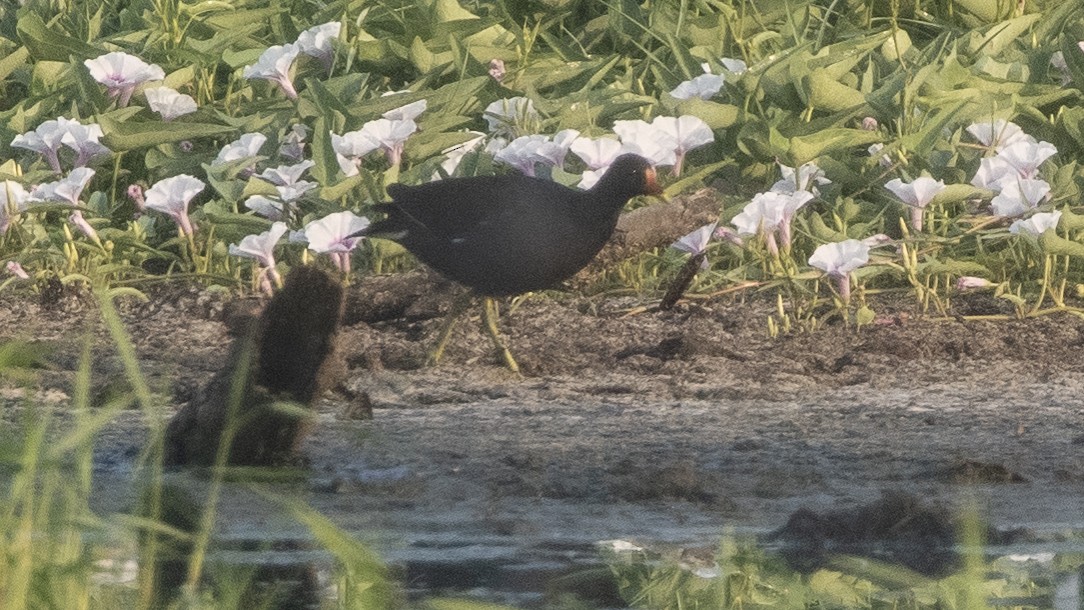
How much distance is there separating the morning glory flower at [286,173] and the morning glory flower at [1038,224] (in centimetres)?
212

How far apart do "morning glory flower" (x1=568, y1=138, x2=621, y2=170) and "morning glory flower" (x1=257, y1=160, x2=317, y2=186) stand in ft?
2.75

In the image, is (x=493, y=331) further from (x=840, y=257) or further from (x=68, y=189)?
(x=68, y=189)

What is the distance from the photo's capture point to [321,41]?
6.96 metres

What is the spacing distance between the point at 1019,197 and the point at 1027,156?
0.17 metres

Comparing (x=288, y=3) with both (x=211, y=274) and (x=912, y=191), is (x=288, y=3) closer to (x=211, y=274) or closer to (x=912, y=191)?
(x=211, y=274)

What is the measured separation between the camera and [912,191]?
19.0 feet

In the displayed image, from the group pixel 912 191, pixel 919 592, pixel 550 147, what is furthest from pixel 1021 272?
pixel 919 592

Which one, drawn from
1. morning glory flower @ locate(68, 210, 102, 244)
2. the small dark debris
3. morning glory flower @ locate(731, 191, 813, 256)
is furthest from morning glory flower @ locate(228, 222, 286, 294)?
the small dark debris

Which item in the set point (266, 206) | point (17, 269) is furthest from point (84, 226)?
point (266, 206)

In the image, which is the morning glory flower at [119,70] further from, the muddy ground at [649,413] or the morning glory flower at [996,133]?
the morning glory flower at [996,133]

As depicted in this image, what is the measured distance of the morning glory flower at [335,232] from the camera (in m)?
5.74

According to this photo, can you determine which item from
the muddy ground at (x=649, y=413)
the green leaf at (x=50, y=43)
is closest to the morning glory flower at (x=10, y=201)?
the muddy ground at (x=649, y=413)

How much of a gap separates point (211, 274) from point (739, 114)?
175 cm

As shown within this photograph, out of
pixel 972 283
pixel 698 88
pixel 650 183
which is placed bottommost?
pixel 972 283
